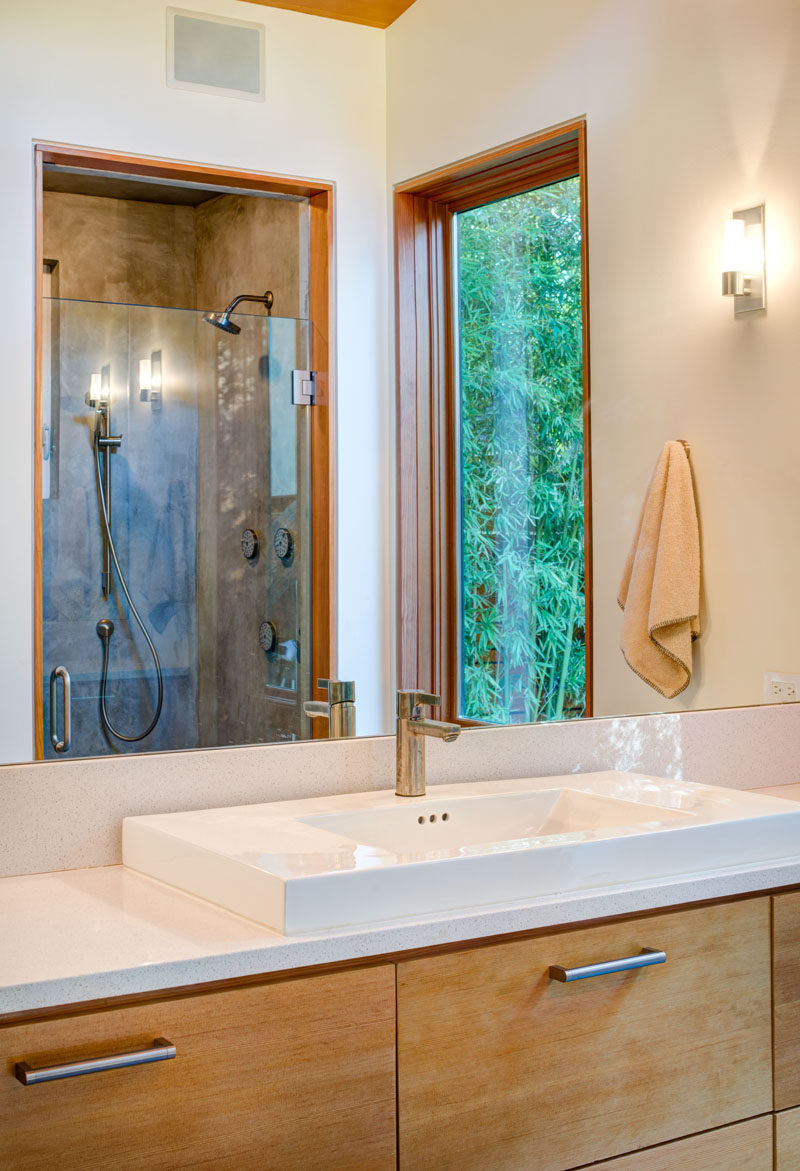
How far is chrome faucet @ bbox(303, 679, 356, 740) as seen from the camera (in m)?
1.66

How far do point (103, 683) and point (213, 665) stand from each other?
0.15 meters

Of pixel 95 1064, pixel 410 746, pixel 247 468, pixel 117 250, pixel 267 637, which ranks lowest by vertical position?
pixel 95 1064

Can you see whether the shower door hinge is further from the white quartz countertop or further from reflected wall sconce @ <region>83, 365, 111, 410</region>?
the white quartz countertop

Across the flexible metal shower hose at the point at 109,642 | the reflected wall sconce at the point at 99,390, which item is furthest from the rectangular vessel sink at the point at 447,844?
the reflected wall sconce at the point at 99,390

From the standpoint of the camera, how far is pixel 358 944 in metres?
1.14

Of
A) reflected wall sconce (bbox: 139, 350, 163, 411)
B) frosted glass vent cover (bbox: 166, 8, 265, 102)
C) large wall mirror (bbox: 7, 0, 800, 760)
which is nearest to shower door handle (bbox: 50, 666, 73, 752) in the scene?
large wall mirror (bbox: 7, 0, 800, 760)

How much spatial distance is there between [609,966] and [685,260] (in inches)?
51.2

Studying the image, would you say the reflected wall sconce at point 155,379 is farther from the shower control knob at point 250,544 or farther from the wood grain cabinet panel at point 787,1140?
the wood grain cabinet panel at point 787,1140

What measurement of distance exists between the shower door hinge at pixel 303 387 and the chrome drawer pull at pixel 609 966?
86 centimetres

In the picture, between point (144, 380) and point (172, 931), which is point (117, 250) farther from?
point (172, 931)

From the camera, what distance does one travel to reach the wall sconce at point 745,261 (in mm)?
2041

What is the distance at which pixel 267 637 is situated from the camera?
1592mm

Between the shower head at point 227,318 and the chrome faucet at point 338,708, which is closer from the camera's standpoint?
the shower head at point 227,318

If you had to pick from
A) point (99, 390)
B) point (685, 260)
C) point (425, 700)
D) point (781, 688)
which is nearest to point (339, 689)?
point (425, 700)
